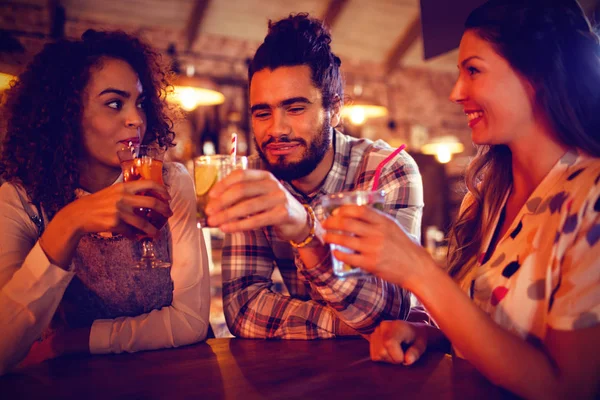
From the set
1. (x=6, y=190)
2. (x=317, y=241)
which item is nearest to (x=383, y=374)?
(x=317, y=241)

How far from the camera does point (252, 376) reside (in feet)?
3.74

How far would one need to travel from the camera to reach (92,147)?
6.17 ft

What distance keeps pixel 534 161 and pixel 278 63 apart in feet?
3.72

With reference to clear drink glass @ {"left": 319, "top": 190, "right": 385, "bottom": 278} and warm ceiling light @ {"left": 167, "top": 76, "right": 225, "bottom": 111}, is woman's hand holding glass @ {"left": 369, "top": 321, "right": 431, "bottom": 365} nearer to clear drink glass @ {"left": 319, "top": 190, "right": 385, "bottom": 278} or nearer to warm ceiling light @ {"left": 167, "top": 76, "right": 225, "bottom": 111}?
clear drink glass @ {"left": 319, "top": 190, "right": 385, "bottom": 278}

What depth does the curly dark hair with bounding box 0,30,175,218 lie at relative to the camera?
5.88ft

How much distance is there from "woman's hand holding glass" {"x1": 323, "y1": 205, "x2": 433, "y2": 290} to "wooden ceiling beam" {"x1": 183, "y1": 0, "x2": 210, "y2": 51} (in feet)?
20.6

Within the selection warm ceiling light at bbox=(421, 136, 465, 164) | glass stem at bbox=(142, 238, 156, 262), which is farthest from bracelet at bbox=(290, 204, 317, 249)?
warm ceiling light at bbox=(421, 136, 465, 164)

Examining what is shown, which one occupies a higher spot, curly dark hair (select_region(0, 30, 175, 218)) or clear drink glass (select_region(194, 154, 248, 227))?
curly dark hair (select_region(0, 30, 175, 218))

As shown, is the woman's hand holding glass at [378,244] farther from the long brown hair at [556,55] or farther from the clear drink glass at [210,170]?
the long brown hair at [556,55]

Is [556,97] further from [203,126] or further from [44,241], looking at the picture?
[203,126]

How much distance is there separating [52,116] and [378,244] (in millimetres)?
1520

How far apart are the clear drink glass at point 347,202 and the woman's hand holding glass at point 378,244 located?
0.03 meters

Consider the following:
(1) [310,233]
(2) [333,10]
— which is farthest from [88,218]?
(2) [333,10]

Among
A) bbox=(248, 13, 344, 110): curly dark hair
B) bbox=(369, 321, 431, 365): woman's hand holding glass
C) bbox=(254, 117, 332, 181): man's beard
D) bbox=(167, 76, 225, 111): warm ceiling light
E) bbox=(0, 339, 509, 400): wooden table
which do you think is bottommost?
bbox=(0, 339, 509, 400): wooden table
